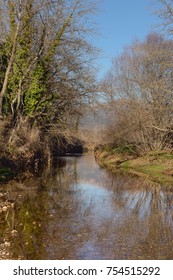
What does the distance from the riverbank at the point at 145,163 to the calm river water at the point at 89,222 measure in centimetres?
437

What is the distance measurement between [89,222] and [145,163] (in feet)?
58.5

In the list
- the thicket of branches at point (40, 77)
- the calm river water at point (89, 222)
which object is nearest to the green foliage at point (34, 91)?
the thicket of branches at point (40, 77)

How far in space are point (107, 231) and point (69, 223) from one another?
144 cm

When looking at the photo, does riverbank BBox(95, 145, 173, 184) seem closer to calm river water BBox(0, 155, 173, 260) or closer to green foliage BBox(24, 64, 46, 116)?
calm river water BBox(0, 155, 173, 260)

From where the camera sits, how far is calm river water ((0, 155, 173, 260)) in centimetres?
905

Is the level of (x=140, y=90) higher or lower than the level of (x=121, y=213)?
higher

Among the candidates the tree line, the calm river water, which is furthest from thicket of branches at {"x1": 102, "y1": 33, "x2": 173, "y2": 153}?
the calm river water

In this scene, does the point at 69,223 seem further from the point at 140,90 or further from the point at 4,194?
the point at 140,90

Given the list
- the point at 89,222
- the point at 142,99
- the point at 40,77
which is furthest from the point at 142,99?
the point at 89,222

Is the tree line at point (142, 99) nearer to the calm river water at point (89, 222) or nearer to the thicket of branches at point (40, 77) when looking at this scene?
the thicket of branches at point (40, 77)

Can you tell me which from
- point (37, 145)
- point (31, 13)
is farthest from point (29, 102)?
point (31, 13)

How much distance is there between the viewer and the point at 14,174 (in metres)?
20.9

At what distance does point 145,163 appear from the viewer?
95.5 ft

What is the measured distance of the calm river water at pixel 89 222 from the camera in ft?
29.7
